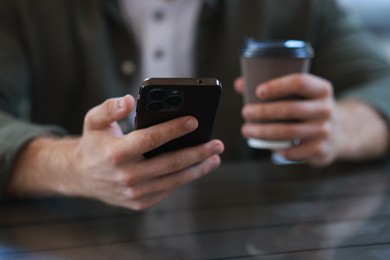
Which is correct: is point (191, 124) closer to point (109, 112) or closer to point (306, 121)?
point (109, 112)

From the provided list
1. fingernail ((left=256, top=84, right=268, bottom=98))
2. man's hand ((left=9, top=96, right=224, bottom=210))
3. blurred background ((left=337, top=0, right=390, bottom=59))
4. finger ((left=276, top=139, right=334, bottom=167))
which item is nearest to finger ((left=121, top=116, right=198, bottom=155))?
man's hand ((left=9, top=96, right=224, bottom=210))

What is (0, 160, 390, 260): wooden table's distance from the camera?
0.66 m

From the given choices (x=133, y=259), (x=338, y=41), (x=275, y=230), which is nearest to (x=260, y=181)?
(x=275, y=230)

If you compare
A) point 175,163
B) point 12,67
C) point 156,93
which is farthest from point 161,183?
point 12,67

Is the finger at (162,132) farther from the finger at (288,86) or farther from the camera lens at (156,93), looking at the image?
the finger at (288,86)

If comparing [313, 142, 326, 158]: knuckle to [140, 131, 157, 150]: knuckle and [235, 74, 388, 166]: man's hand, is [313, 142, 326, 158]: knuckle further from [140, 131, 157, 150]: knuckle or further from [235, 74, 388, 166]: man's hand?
[140, 131, 157, 150]: knuckle

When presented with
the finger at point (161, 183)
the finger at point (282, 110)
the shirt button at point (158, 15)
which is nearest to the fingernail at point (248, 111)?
the finger at point (282, 110)

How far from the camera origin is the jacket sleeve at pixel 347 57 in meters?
1.22

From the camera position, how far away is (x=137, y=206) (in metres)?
0.76

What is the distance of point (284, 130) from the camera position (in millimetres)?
936

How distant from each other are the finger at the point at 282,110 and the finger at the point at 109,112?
1.00 ft

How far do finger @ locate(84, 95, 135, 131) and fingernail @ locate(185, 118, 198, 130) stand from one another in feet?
0.23

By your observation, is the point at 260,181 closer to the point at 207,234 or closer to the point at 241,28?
the point at 207,234

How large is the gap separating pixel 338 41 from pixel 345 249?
30.6 inches
